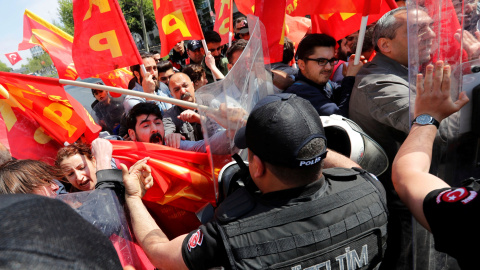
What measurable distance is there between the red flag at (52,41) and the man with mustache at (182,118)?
1.07m

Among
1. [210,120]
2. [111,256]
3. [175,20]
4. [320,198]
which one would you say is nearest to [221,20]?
[175,20]

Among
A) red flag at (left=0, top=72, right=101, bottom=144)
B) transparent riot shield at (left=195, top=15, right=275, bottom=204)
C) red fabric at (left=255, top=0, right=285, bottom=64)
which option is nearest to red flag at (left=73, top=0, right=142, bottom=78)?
red flag at (left=0, top=72, right=101, bottom=144)

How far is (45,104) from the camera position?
9.21 ft

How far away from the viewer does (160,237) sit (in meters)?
1.52

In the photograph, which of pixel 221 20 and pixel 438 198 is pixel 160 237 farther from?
pixel 221 20

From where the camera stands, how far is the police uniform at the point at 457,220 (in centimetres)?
105

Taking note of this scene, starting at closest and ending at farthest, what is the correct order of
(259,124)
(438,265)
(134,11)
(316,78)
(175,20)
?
1. (259,124)
2. (438,265)
3. (316,78)
4. (175,20)
5. (134,11)

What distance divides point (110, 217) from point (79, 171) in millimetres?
788

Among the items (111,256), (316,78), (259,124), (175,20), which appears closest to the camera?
(111,256)

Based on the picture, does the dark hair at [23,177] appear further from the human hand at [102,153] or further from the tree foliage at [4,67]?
the tree foliage at [4,67]

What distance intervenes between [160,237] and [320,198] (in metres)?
0.70

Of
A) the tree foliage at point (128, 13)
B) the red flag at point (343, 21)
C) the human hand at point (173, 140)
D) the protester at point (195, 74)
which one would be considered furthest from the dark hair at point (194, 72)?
the tree foliage at point (128, 13)

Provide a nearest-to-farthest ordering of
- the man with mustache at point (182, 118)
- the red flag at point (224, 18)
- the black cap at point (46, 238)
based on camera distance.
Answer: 1. the black cap at point (46, 238)
2. the man with mustache at point (182, 118)
3. the red flag at point (224, 18)

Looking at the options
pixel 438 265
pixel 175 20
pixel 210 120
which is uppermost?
pixel 175 20
